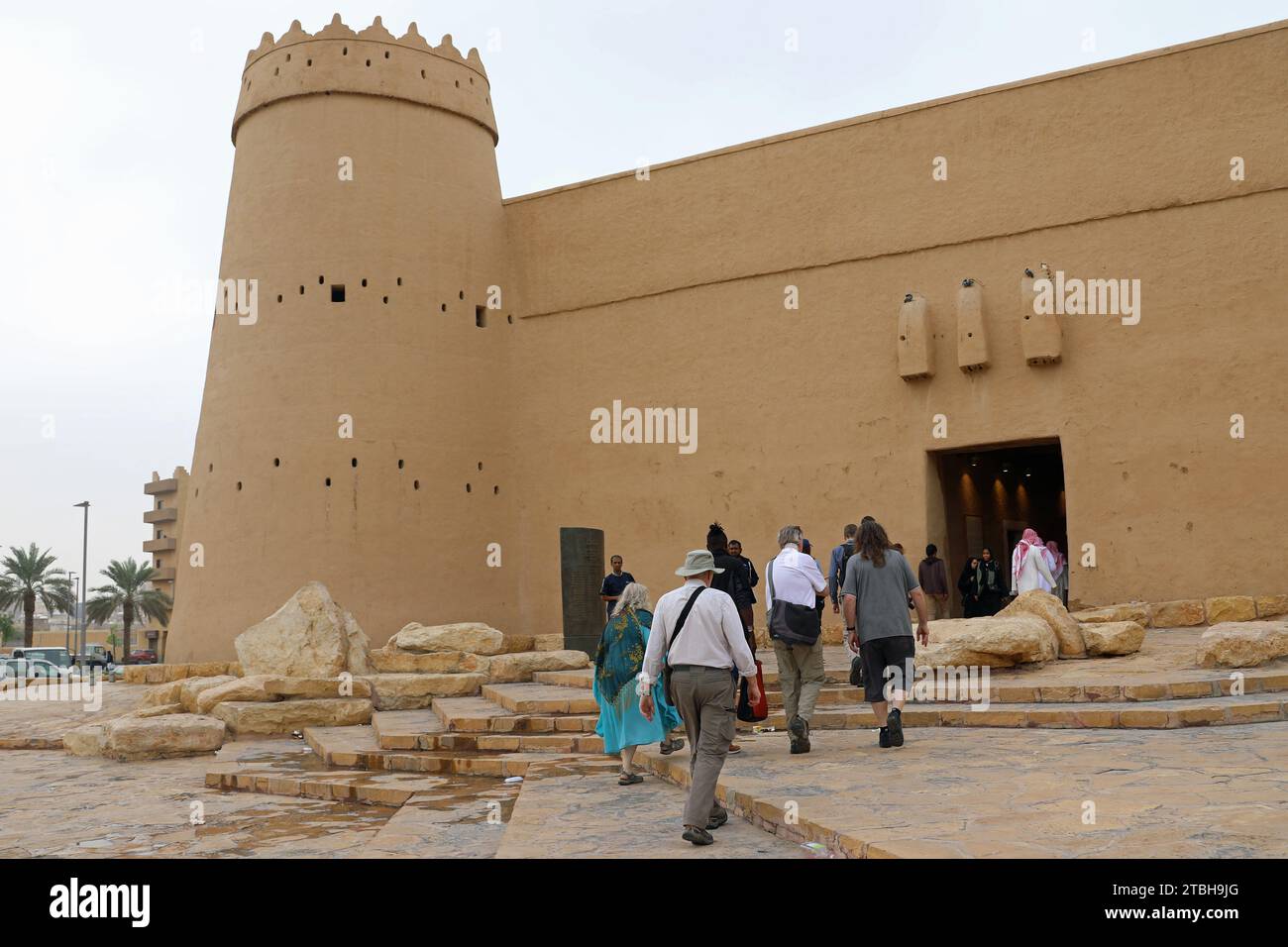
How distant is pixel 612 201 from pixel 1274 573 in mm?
11277

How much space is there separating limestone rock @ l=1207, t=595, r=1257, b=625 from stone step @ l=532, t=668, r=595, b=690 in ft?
23.9

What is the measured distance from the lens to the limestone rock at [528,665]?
1315 centimetres

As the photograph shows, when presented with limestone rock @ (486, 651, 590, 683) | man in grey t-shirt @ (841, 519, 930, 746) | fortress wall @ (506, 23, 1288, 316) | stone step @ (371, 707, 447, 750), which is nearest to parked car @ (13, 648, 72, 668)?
fortress wall @ (506, 23, 1288, 316)

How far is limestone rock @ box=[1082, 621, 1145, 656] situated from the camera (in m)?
10.9

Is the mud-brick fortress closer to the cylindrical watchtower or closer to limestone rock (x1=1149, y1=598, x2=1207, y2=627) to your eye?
the cylindrical watchtower

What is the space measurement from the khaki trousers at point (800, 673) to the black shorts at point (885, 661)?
38cm

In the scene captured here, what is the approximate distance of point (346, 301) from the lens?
19203 mm

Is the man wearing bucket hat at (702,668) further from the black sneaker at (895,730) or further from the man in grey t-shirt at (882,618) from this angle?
the black sneaker at (895,730)

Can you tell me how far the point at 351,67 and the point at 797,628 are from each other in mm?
15443

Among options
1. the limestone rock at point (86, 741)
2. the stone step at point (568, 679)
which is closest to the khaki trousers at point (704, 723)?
the stone step at point (568, 679)

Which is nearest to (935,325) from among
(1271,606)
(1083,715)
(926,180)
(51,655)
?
(926,180)

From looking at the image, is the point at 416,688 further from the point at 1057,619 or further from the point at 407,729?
the point at 1057,619

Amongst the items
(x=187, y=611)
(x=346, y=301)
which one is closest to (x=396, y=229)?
(x=346, y=301)

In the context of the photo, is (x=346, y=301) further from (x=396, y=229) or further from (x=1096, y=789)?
(x=1096, y=789)
